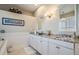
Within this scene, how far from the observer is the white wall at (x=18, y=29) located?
128 cm

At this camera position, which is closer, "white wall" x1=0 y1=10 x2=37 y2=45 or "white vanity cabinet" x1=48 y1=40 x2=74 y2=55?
"white vanity cabinet" x1=48 y1=40 x2=74 y2=55

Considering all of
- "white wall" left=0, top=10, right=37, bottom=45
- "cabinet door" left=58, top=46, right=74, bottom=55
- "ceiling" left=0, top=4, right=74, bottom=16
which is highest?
"ceiling" left=0, top=4, right=74, bottom=16

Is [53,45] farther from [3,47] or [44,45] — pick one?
[3,47]

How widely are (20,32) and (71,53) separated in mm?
736

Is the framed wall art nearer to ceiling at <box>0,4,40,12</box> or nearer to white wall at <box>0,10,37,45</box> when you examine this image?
white wall at <box>0,10,37,45</box>

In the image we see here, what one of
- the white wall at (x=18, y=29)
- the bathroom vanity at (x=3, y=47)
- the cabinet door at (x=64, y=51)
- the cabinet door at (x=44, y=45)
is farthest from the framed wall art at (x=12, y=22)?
the cabinet door at (x=64, y=51)

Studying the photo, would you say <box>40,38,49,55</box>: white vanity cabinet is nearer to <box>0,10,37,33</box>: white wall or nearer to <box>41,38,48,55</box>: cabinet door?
<box>41,38,48,55</box>: cabinet door

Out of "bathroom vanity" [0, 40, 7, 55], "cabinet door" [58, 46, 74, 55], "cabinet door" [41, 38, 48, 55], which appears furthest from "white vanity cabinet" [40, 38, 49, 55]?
"bathroom vanity" [0, 40, 7, 55]

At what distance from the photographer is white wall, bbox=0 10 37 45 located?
1.28 metres

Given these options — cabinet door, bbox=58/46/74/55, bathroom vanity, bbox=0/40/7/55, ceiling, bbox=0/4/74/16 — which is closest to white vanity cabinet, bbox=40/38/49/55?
cabinet door, bbox=58/46/74/55

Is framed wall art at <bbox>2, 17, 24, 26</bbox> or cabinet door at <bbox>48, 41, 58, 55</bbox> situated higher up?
framed wall art at <bbox>2, 17, 24, 26</bbox>

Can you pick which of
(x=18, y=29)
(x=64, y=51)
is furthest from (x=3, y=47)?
(x=64, y=51)

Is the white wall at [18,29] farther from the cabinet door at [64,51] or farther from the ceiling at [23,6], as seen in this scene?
the cabinet door at [64,51]
